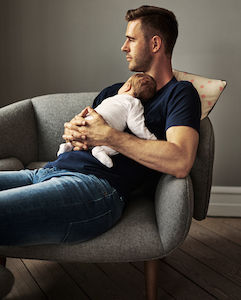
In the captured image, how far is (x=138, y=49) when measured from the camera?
5.63 feet

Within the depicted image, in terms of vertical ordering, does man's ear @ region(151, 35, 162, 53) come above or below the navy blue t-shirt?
above

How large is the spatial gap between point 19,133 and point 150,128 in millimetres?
774

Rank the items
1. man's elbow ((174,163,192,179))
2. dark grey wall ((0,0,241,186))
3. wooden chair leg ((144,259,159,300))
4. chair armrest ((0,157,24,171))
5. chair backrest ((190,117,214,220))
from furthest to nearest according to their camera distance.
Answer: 1. dark grey wall ((0,0,241,186))
2. chair armrest ((0,157,24,171))
3. chair backrest ((190,117,214,220))
4. wooden chair leg ((144,259,159,300))
5. man's elbow ((174,163,192,179))

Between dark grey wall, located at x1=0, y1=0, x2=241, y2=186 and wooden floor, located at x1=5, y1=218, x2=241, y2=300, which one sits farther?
dark grey wall, located at x1=0, y1=0, x2=241, y2=186

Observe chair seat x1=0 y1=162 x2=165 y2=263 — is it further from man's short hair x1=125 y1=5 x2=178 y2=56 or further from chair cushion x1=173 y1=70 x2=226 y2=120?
man's short hair x1=125 y1=5 x2=178 y2=56

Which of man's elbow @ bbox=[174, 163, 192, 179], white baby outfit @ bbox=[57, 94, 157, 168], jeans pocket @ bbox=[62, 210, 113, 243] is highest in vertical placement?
white baby outfit @ bbox=[57, 94, 157, 168]

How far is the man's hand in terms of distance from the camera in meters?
1.47

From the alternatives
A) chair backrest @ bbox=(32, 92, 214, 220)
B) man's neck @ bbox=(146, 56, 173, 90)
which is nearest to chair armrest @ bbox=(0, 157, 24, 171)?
chair backrest @ bbox=(32, 92, 214, 220)

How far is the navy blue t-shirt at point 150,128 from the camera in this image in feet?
4.81

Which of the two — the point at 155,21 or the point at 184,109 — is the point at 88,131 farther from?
the point at 155,21

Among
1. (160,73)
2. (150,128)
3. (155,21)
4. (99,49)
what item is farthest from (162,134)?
(99,49)

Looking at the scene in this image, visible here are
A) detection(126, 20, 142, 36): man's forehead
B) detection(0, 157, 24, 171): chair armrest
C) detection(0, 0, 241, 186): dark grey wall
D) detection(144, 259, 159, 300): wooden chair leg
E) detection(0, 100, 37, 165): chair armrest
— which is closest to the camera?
detection(144, 259, 159, 300): wooden chair leg

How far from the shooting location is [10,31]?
261cm

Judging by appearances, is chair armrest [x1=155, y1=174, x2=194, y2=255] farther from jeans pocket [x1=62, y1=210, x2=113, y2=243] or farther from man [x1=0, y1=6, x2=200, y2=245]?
jeans pocket [x1=62, y1=210, x2=113, y2=243]
